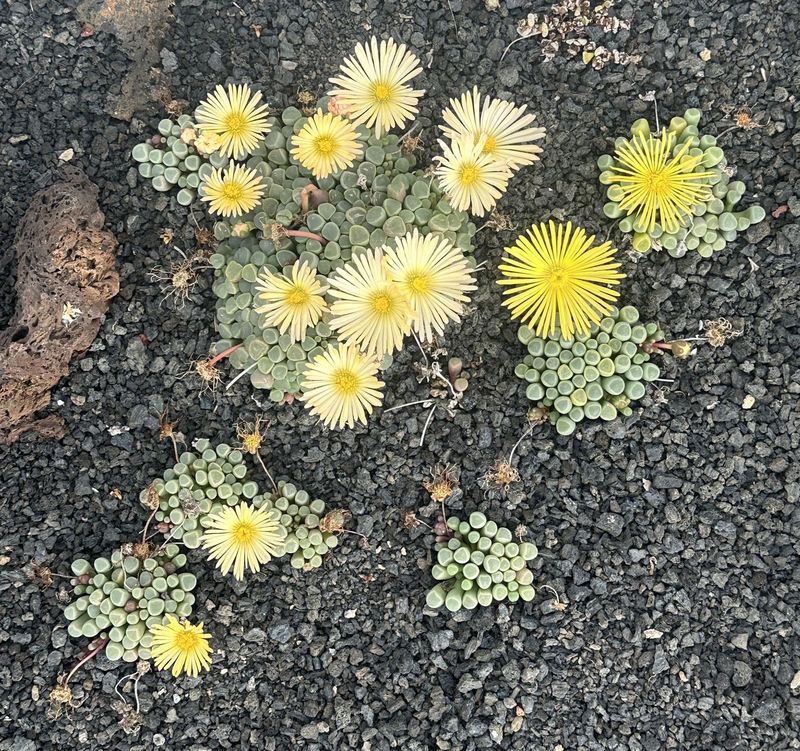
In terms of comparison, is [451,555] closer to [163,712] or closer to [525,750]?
[525,750]

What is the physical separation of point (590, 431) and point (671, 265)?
661 mm

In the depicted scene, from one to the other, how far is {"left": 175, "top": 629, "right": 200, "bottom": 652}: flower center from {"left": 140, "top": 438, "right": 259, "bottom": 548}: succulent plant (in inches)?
11.6

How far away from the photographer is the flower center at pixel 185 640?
2.52 m

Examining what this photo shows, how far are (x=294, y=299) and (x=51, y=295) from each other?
83 cm

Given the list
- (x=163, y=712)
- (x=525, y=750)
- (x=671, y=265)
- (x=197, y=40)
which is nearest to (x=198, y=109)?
(x=197, y=40)

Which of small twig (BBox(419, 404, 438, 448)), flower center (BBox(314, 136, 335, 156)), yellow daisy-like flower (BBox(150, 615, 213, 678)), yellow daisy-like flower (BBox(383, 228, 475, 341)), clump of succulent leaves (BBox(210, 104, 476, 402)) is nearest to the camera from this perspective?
yellow daisy-like flower (BBox(383, 228, 475, 341))

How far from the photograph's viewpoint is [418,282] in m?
2.32

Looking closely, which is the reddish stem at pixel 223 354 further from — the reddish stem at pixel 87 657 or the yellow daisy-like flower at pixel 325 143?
the reddish stem at pixel 87 657

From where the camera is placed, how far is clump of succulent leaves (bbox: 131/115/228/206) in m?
2.79

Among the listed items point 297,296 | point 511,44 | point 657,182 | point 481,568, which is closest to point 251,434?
point 297,296

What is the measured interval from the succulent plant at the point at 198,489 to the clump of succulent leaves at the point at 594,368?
107 cm

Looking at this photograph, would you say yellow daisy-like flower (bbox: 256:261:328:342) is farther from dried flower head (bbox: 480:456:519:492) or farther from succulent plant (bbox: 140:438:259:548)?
dried flower head (bbox: 480:456:519:492)

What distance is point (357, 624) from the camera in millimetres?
2699

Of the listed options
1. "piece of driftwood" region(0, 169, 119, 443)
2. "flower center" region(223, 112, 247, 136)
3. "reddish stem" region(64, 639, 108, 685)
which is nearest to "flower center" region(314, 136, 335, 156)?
"flower center" region(223, 112, 247, 136)
